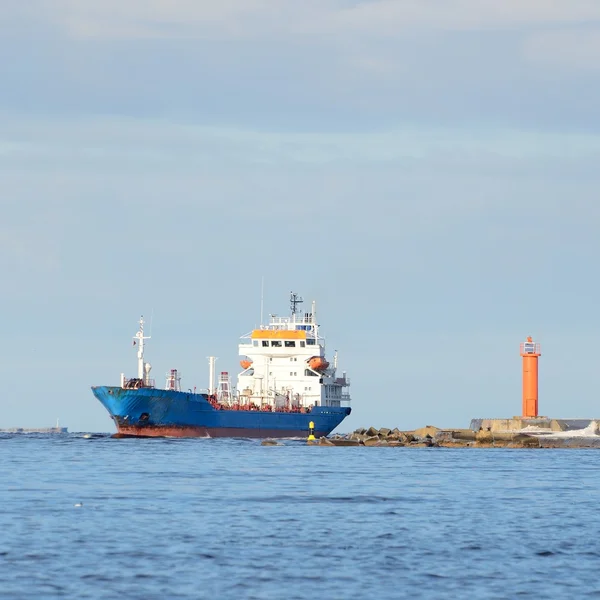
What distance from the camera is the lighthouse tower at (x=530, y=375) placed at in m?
99.4

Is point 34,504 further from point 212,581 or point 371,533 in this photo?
point 212,581

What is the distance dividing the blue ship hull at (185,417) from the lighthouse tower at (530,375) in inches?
631

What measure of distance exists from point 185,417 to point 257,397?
9.89 metres

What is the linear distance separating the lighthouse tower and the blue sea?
4407cm

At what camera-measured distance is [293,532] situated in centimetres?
3017

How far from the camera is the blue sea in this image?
22.9m

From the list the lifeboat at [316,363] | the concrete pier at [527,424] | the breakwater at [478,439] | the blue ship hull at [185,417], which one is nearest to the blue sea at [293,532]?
the blue ship hull at [185,417]

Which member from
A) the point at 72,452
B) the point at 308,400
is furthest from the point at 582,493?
the point at 308,400

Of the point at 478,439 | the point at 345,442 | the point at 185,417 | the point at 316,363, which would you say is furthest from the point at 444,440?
the point at 185,417

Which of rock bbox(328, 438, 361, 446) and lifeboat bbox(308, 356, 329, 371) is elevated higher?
lifeboat bbox(308, 356, 329, 371)

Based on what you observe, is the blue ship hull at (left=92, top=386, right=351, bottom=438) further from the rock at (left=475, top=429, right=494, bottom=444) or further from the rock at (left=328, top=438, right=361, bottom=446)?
the rock at (left=475, top=429, right=494, bottom=444)

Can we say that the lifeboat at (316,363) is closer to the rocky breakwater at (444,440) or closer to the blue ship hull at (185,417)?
the blue ship hull at (185,417)

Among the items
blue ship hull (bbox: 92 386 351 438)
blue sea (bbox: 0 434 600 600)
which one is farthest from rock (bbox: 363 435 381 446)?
blue sea (bbox: 0 434 600 600)

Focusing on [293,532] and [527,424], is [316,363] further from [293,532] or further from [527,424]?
[293,532]
